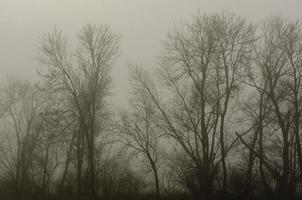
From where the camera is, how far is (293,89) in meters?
29.9

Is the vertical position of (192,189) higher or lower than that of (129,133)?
lower

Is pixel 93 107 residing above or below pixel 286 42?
below

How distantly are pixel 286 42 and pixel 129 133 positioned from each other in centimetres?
1464

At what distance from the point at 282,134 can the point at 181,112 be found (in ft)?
23.6

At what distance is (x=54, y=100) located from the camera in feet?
95.9

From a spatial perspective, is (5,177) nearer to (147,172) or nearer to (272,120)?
(147,172)

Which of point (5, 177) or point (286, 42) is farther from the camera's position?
point (5, 177)

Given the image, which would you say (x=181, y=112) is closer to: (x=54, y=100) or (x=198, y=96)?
(x=198, y=96)

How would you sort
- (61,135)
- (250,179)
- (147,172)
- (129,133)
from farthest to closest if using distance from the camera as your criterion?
(147,172) < (129,133) < (250,179) < (61,135)

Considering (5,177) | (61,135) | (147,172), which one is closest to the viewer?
(61,135)

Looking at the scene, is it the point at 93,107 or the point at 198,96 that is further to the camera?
the point at 93,107

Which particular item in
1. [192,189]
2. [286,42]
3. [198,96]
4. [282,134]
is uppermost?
[286,42]

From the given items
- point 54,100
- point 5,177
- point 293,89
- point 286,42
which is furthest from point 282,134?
point 5,177

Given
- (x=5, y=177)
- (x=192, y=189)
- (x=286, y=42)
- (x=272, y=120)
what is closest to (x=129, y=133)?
(x=192, y=189)
